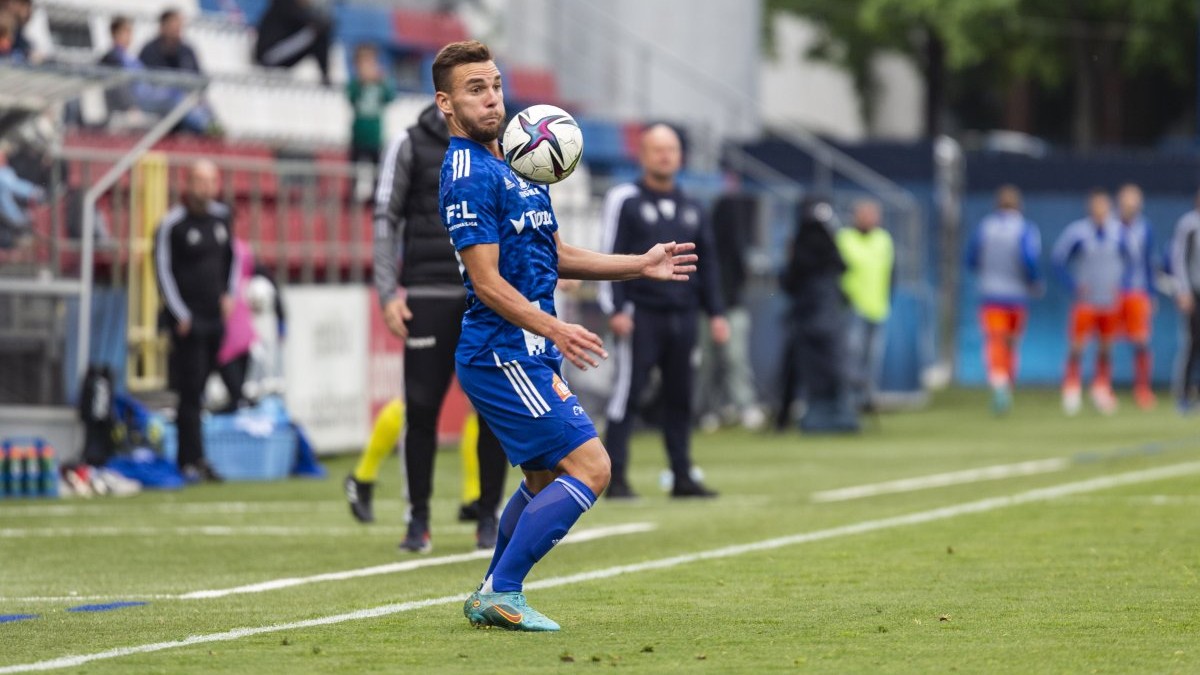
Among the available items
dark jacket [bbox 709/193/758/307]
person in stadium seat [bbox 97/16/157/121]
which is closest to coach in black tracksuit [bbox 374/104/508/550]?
person in stadium seat [bbox 97/16/157/121]

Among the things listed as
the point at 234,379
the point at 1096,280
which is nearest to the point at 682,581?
the point at 234,379

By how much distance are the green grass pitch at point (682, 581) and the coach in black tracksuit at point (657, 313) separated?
1.59 feet

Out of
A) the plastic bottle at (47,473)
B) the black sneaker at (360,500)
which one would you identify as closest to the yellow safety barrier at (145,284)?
A: the plastic bottle at (47,473)

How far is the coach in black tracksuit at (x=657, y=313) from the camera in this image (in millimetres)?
14102

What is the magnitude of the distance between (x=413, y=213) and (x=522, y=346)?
126 inches

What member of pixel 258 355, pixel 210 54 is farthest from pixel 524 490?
pixel 210 54

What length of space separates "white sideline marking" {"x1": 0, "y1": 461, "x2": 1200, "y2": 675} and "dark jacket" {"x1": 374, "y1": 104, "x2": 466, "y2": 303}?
180 centimetres

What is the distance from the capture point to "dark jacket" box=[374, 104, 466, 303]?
11.1 metres

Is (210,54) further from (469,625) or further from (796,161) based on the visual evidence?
(469,625)

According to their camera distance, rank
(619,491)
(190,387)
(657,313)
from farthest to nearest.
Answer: (190,387) → (619,491) → (657,313)

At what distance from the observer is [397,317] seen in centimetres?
1094

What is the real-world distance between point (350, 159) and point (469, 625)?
15.1 m

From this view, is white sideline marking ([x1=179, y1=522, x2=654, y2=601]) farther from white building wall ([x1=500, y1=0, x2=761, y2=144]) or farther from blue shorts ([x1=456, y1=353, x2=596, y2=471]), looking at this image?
white building wall ([x1=500, y1=0, x2=761, y2=144])

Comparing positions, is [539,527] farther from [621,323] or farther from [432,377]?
[621,323]
